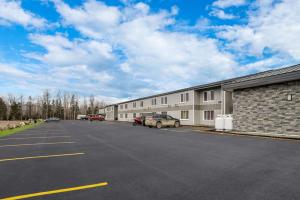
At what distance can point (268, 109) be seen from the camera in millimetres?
16125

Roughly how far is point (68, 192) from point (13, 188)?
140cm

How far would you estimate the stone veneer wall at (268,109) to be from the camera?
1442 centimetres

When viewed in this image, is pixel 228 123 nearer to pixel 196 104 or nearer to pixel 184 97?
pixel 196 104

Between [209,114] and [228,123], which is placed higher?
[209,114]

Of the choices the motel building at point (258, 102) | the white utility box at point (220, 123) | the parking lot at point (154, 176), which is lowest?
the parking lot at point (154, 176)

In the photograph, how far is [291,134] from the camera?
1446cm

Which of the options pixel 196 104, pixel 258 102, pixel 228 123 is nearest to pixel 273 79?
pixel 258 102

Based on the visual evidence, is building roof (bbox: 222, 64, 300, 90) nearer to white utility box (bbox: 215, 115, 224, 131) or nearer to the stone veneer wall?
the stone veneer wall

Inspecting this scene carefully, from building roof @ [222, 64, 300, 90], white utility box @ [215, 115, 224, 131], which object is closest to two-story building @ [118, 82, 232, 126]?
white utility box @ [215, 115, 224, 131]

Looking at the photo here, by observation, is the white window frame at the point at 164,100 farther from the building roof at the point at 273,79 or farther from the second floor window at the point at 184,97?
the building roof at the point at 273,79

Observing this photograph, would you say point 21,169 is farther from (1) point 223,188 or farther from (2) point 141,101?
(2) point 141,101

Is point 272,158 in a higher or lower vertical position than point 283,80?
lower


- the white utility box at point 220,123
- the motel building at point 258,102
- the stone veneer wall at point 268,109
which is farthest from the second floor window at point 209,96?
the stone veneer wall at point 268,109

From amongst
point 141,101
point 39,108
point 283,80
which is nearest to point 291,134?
point 283,80
